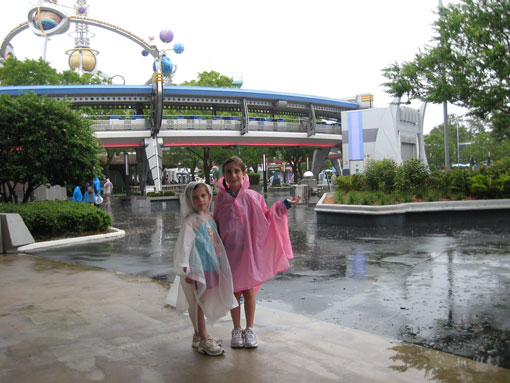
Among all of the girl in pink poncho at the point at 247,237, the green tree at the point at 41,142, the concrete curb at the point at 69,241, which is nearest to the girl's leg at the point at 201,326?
the girl in pink poncho at the point at 247,237

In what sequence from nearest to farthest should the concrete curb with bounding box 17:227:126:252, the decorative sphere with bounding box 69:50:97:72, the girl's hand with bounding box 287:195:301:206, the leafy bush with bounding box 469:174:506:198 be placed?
the girl's hand with bounding box 287:195:301:206
the concrete curb with bounding box 17:227:126:252
the leafy bush with bounding box 469:174:506:198
the decorative sphere with bounding box 69:50:97:72

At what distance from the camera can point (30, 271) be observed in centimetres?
817

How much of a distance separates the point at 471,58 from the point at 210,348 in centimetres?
1610

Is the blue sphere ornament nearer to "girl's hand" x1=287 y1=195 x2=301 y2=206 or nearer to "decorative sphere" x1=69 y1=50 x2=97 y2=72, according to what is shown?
"decorative sphere" x1=69 y1=50 x2=97 y2=72

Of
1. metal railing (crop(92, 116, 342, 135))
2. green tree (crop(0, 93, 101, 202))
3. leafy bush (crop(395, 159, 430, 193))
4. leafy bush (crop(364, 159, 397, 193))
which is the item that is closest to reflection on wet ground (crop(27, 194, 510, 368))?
leafy bush (crop(395, 159, 430, 193))

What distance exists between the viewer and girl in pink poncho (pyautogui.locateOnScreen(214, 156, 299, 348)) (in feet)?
13.8

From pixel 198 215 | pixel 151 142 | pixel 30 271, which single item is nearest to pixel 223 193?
pixel 198 215

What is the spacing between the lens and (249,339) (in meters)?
4.18

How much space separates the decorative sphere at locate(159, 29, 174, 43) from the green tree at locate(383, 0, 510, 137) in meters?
45.5

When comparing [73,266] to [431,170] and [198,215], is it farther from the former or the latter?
[431,170]

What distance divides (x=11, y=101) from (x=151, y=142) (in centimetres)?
2691

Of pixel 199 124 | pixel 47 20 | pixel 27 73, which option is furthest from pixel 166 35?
pixel 199 124

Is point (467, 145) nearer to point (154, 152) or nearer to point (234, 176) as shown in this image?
point (154, 152)

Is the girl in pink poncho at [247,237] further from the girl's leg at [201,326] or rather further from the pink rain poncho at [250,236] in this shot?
the girl's leg at [201,326]
